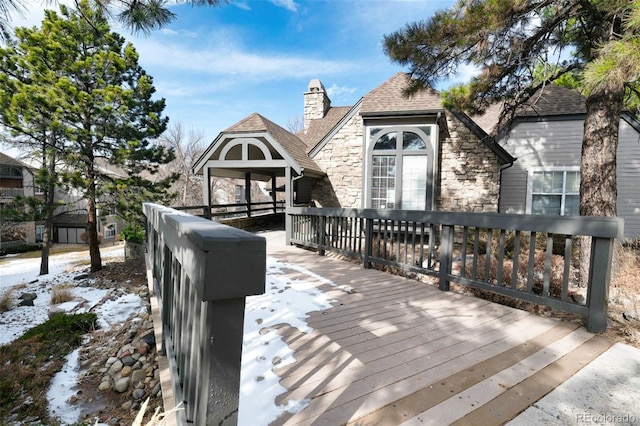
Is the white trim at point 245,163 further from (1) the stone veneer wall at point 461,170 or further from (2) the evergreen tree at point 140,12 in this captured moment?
(2) the evergreen tree at point 140,12

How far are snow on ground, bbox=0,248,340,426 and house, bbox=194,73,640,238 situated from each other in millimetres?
4495

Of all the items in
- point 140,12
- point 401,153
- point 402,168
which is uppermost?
point 140,12

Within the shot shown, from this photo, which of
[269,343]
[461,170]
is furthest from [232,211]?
[269,343]

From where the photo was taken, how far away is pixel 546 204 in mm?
9250

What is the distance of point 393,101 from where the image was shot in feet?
29.8

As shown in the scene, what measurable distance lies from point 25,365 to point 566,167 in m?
13.8

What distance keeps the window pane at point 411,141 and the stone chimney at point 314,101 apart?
696cm

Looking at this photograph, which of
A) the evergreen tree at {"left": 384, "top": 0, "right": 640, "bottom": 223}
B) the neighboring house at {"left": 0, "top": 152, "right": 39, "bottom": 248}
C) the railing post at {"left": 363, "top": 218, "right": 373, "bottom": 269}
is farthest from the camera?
the neighboring house at {"left": 0, "top": 152, "right": 39, "bottom": 248}

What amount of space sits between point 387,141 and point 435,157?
1.45 meters

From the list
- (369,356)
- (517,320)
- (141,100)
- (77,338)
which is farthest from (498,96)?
(141,100)

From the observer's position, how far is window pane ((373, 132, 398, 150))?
878 centimetres

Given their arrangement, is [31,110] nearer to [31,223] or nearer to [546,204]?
[546,204]

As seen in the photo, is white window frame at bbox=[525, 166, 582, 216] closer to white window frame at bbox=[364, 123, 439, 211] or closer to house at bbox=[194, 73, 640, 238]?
house at bbox=[194, 73, 640, 238]

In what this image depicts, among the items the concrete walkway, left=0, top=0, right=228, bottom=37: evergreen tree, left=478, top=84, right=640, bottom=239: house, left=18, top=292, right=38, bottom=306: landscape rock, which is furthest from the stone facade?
the concrete walkway
